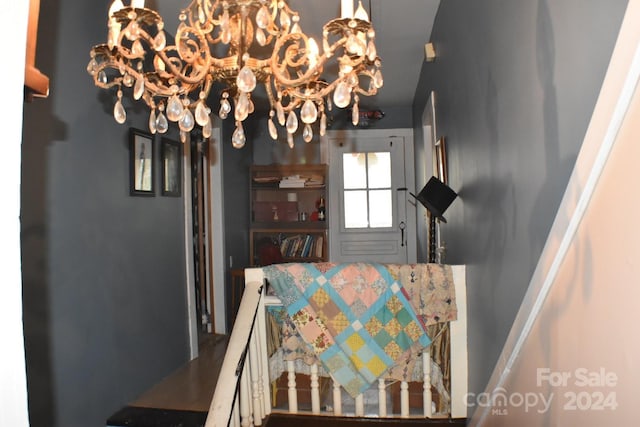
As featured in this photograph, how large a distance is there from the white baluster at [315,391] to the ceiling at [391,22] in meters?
1.84

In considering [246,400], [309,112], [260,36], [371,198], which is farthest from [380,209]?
[260,36]

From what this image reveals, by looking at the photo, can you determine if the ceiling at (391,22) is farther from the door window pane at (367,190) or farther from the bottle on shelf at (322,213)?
the bottle on shelf at (322,213)

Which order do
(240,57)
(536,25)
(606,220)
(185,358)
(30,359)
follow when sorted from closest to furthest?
(606,220) → (536,25) → (240,57) → (30,359) → (185,358)

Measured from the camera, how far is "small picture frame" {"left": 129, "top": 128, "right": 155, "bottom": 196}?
9.96 ft

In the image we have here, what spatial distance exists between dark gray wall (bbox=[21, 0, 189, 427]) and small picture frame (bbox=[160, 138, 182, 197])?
15cm

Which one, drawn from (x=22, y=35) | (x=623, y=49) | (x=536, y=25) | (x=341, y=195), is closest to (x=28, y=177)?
(x=22, y=35)

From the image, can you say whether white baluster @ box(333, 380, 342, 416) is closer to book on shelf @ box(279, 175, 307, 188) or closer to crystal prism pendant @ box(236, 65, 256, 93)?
crystal prism pendant @ box(236, 65, 256, 93)

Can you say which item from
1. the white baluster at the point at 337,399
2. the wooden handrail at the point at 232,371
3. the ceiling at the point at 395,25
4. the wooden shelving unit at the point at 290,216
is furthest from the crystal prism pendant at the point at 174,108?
the wooden shelving unit at the point at 290,216

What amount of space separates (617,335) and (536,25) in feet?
2.92

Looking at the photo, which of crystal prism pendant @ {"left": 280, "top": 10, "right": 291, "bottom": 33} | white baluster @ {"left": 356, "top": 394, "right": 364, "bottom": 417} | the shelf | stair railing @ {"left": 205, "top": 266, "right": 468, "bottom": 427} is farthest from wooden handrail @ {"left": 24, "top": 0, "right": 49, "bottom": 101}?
the shelf

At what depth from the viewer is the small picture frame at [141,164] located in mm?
3037

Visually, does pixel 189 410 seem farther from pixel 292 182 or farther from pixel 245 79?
pixel 292 182

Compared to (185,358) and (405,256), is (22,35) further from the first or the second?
(405,256)

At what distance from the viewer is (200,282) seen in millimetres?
4762
